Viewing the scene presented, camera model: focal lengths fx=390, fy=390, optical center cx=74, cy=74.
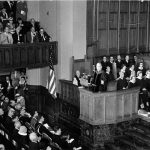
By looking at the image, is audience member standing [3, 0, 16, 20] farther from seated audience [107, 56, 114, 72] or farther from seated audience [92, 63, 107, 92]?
seated audience [92, 63, 107, 92]

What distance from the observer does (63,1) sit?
596 inches

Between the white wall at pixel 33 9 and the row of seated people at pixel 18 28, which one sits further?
the white wall at pixel 33 9

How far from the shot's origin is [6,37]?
13867 millimetres

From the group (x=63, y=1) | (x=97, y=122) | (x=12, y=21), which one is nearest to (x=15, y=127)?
(x=97, y=122)

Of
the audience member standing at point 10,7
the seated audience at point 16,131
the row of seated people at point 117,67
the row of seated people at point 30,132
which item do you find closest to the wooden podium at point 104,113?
the row of seated people at point 30,132

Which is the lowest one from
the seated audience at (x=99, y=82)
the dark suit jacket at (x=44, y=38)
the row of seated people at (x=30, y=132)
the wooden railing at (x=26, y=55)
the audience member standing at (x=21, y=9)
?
the row of seated people at (x=30, y=132)

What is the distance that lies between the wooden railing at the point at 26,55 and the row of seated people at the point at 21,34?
21 cm

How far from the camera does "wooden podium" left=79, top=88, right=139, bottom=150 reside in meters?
11.7

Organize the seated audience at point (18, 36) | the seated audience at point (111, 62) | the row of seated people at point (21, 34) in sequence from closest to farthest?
1. the row of seated people at point (21, 34)
2. the seated audience at point (18, 36)
3. the seated audience at point (111, 62)

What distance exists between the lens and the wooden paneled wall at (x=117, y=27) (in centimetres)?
1634

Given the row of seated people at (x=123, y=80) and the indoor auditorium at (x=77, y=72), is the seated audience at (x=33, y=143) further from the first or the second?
the row of seated people at (x=123, y=80)

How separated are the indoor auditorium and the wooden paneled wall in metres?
0.04

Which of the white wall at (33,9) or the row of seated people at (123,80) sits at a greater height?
the white wall at (33,9)

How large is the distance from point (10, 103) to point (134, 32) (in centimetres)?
761
